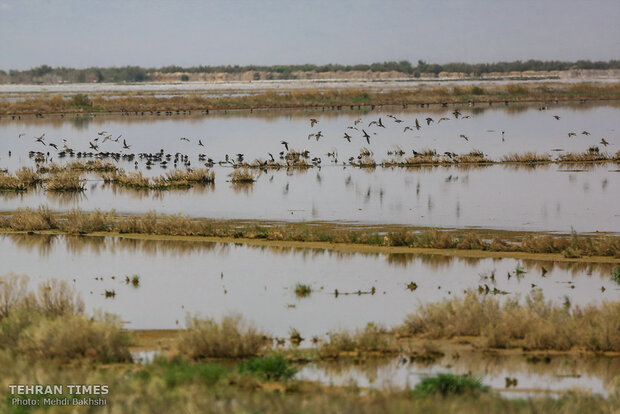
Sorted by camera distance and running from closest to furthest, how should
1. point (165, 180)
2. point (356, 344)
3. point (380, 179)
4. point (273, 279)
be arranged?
point (356, 344) < point (273, 279) < point (165, 180) < point (380, 179)

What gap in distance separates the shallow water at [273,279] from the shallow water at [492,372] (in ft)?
6.15

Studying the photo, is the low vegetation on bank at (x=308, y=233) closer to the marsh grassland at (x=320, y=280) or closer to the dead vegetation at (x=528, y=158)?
the marsh grassland at (x=320, y=280)

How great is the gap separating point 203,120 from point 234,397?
63.8m

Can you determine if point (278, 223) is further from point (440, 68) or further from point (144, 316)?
point (440, 68)

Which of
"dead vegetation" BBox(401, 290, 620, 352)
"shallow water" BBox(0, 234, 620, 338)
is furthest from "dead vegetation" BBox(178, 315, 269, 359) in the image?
"dead vegetation" BBox(401, 290, 620, 352)

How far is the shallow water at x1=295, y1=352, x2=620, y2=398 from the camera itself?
11227 mm

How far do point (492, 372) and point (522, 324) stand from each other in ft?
4.52

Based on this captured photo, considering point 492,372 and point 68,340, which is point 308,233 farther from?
point 492,372

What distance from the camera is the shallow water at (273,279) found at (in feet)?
50.9

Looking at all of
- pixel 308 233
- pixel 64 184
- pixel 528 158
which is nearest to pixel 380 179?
pixel 528 158

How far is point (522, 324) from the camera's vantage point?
42.6ft

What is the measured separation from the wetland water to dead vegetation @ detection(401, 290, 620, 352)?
10403 mm

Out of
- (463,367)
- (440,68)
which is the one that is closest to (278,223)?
(463,367)

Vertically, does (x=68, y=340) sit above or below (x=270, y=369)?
above
